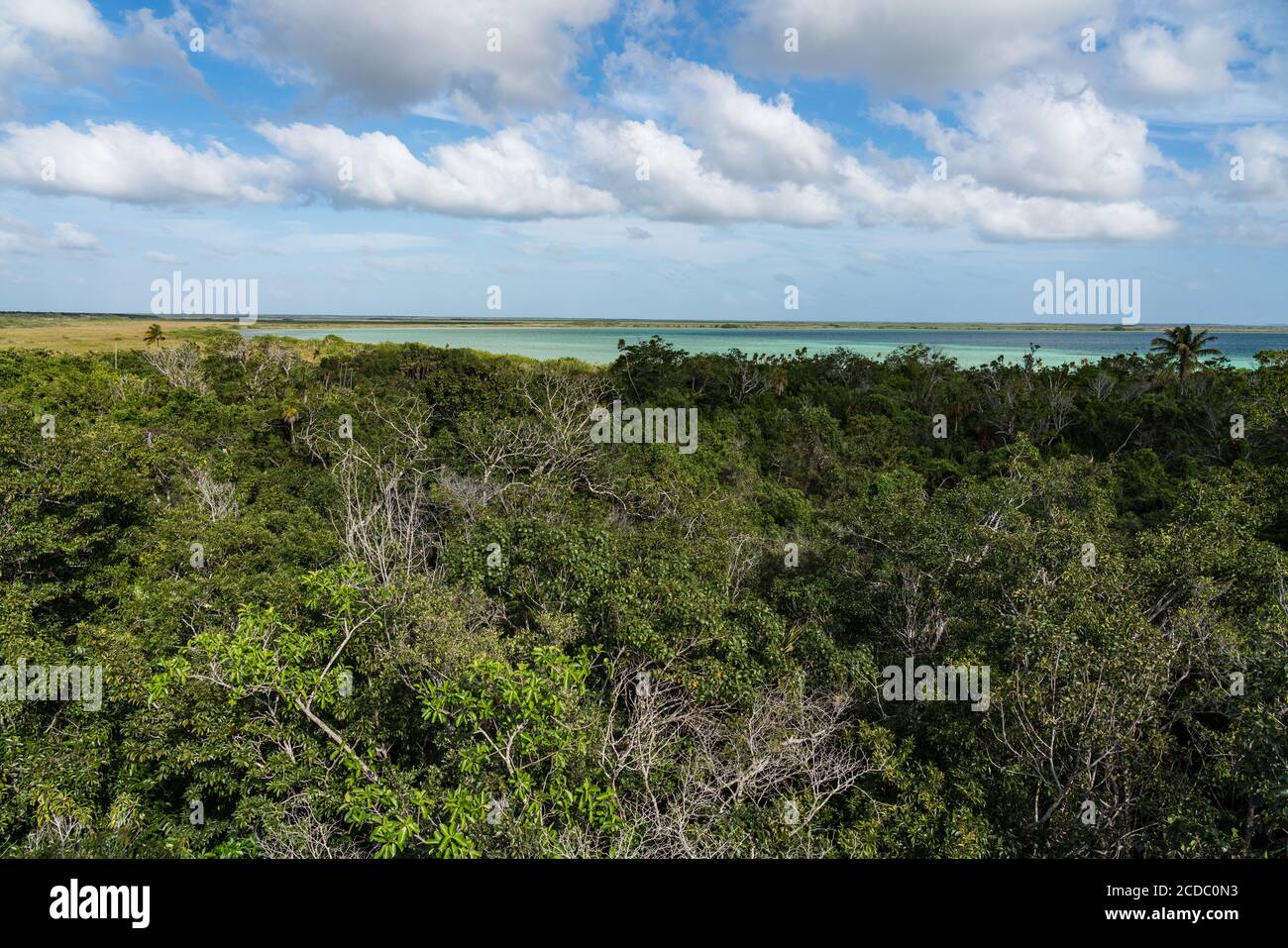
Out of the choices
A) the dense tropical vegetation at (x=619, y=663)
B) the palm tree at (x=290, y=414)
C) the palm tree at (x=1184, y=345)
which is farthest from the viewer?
the palm tree at (x=1184, y=345)

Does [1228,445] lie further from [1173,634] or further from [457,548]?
[457,548]

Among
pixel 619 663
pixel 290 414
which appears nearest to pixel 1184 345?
pixel 619 663

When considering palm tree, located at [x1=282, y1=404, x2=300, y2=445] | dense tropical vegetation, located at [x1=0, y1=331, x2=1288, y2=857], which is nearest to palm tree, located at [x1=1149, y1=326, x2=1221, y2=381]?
dense tropical vegetation, located at [x1=0, y1=331, x2=1288, y2=857]

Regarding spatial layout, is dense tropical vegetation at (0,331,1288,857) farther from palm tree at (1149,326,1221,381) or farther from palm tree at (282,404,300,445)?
palm tree at (1149,326,1221,381)

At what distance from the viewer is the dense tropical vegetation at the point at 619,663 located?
8.45 meters

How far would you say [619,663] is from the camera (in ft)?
35.8

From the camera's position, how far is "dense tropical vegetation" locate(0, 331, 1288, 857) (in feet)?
27.7

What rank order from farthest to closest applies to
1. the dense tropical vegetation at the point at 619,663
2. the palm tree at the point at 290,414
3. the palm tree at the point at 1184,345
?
the palm tree at the point at 1184,345, the palm tree at the point at 290,414, the dense tropical vegetation at the point at 619,663

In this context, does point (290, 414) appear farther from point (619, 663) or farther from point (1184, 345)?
point (1184, 345)

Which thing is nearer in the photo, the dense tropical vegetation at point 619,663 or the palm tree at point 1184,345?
the dense tropical vegetation at point 619,663

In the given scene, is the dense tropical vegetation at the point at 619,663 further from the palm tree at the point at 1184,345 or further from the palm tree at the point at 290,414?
the palm tree at the point at 1184,345

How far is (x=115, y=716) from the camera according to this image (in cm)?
1148

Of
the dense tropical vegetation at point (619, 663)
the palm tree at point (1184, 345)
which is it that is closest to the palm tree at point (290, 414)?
the dense tropical vegetation at point (619, 663)
